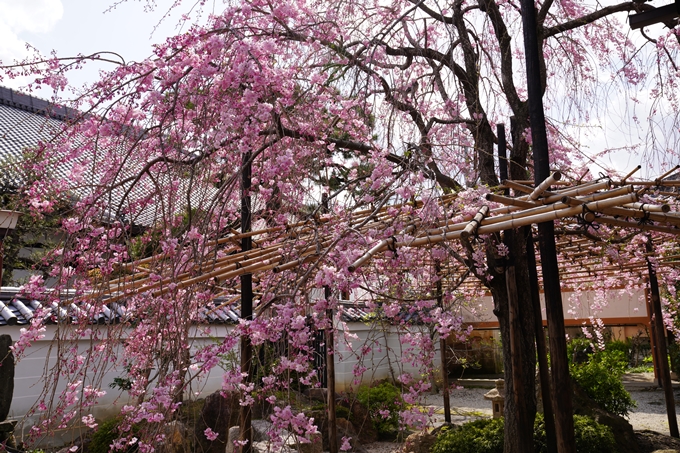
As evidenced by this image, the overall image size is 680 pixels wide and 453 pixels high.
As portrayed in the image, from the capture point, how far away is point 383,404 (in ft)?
26.2

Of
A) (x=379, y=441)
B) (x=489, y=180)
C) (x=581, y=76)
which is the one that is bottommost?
(x=379, y=441)

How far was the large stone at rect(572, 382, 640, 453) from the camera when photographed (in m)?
6.13

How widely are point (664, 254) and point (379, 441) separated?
4.37 m

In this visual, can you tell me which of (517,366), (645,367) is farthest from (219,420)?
(645,367)

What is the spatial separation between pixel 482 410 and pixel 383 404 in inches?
97.3

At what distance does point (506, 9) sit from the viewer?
495 cm

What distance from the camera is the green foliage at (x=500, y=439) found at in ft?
18.0

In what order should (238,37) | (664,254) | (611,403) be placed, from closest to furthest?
(238,37), (664,254), (611,403)

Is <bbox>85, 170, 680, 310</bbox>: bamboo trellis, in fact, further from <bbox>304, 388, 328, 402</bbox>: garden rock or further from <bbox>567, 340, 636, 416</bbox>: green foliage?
<bbox>304, 388, 328, 402</bbox>: garden rock

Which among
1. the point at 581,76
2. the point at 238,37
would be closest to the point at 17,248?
the point at 238,37

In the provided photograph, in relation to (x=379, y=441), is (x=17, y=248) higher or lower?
higher

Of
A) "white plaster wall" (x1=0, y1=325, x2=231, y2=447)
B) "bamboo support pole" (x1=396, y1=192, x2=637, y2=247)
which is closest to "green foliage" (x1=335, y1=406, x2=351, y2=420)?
"white plaster wall" (x1=0, y1=325, x2=231, y2=447)

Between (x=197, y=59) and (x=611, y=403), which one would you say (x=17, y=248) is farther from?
(x=611, y=403)

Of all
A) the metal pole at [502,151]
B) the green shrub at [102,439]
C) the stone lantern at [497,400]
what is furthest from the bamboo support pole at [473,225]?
the stone lantern at [497,400]
